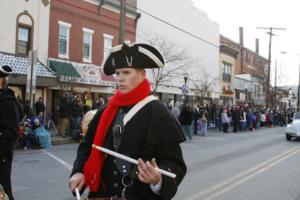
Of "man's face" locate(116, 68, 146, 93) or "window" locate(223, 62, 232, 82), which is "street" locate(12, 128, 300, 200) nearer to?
"man's face" locate(116, 68, 146, 93)

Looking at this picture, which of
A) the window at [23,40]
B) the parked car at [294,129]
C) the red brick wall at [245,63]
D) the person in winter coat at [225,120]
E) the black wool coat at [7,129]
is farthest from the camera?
the red brick wall at [245,63]

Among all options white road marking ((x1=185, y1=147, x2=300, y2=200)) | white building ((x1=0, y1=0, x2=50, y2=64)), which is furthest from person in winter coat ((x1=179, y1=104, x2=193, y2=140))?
white road marking ((x1=185, y1=147, x2=300, y2=200))

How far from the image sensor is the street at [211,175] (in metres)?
9.09

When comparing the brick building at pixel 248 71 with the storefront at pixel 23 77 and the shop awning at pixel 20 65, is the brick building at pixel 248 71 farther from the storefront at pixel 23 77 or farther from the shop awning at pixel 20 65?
the shop awning at pixel 20 65

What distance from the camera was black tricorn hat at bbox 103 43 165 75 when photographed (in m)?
3.35

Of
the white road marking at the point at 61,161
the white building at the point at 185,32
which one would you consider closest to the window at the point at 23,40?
the white road marking at the point at 61,161

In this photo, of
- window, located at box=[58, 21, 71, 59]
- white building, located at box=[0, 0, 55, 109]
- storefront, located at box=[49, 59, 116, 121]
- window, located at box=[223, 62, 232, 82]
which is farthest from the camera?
window, located at box=[223, 62, 232, 82]

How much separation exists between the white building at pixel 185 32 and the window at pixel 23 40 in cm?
1081

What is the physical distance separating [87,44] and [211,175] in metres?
18.9

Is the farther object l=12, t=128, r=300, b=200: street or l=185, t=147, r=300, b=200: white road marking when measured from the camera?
l=12, t=128, r=300, b=200: street

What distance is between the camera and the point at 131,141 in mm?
3166

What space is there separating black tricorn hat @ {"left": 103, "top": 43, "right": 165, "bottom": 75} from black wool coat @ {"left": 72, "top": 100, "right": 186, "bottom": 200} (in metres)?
0.28

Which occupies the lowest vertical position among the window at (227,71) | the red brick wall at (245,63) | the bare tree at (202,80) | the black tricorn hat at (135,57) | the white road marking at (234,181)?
the white road marking at (234,181)

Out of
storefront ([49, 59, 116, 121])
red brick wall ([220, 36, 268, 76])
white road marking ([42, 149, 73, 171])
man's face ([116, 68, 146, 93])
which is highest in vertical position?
red brick wall ([220, 36, 268, 76])
